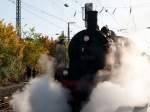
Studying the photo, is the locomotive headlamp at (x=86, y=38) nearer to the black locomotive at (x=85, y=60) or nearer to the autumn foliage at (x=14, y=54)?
the black locomotive at (x=85, y=60)

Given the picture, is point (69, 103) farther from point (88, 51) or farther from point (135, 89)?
point (135, 89)

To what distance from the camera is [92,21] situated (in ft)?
47.8

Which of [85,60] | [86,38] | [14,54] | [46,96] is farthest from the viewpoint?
[14,54]

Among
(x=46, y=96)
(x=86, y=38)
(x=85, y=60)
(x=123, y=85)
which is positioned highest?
(x=86, y=38)

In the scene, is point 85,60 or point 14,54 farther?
point 14,54

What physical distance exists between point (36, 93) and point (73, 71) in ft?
4.77

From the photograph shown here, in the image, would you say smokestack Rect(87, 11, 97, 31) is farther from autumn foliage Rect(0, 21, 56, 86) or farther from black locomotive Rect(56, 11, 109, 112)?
autumn foliage Rect(0, 21, 56, 86)

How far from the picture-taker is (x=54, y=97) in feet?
44.3

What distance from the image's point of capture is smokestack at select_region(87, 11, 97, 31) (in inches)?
572

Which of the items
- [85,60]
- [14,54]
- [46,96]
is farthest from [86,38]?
[14,54]

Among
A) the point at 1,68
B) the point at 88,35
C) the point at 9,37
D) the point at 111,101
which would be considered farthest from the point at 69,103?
the point at 9,37

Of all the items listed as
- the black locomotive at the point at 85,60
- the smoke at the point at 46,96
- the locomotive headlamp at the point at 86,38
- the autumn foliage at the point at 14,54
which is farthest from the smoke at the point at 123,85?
the autumn foliage at the point at 14,54

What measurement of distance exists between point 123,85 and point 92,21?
2531mm

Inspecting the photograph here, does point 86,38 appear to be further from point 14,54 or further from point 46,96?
point 14,54
